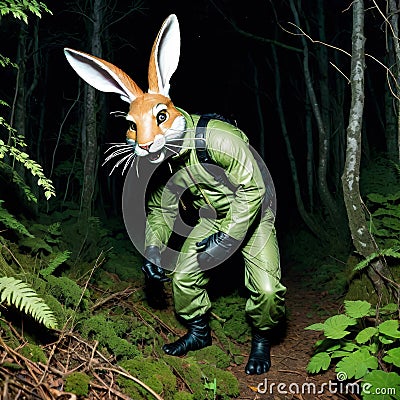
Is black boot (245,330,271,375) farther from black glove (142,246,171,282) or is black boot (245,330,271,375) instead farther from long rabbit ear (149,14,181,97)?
long rabbit ear (149,14,181,97)

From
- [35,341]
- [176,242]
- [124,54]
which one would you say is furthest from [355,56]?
[124,54]

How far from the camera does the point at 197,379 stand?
299 centimetres

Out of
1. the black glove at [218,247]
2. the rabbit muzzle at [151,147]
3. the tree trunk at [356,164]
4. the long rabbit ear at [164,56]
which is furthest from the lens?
the tree trunk at [356,164]

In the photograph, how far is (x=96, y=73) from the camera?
3396 mm

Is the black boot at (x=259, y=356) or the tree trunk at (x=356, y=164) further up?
the tree trunk at (x=356, y=164)

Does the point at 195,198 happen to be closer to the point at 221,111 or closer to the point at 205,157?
the point at 205,157

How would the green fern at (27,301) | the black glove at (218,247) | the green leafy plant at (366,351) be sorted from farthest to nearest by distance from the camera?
the black glove at (218,247)
the green leafy plant at (366,351)
the green fern at (27,301)

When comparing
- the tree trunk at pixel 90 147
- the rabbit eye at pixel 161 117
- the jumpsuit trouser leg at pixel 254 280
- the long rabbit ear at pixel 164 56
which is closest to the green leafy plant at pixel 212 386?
the jumpsuit trouser leg at pixel 254 280

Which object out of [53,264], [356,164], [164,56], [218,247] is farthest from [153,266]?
[356,164]

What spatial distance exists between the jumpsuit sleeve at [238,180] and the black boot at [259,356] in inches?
43.6

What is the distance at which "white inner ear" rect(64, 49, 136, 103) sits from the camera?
3.29m

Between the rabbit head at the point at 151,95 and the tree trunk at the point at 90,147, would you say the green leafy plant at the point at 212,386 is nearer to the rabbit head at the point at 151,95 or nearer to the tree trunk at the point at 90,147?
the rabbit head at the point at 151,95

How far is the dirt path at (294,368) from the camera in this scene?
317cm

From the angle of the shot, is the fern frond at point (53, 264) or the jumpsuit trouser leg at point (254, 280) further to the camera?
the jumpsuit trouser leg at point (254, 280)
